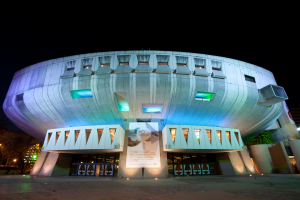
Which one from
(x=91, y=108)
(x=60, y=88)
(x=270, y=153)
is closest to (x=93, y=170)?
(x=91, y=108)

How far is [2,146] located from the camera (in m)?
30.8

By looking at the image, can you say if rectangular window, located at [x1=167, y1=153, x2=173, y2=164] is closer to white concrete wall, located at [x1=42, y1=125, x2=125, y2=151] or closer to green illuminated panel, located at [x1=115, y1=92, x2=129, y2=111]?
white concrete wall, located at [x1=42, y1=125, x2=125, y2=151]

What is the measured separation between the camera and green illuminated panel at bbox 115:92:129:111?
1720 cm

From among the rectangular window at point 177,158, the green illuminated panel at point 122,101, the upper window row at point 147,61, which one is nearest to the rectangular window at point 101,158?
the green illuminated panel at point 122,101

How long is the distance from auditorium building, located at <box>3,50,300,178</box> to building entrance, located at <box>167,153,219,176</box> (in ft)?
0.37

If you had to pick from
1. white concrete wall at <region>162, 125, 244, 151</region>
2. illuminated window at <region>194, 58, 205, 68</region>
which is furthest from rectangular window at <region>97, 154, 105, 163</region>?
illuminated window at <region>194, 58, 205, 68</region>

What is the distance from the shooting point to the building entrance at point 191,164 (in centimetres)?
1930

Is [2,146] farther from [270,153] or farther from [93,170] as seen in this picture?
[270,153]

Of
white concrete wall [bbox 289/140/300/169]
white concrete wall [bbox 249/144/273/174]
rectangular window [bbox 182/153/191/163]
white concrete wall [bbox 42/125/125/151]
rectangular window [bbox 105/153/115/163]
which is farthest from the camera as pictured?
white concrete wall [bbox 249/144/273/174]

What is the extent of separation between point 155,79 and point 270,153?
19861 mm

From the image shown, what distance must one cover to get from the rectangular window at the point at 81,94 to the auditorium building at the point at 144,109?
0.36ft

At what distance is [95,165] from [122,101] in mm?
8905

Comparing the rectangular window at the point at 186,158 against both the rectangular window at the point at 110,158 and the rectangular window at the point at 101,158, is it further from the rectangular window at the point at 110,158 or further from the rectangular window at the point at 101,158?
the rectangular window at the point at 101,158

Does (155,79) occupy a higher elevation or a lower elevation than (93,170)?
higher
